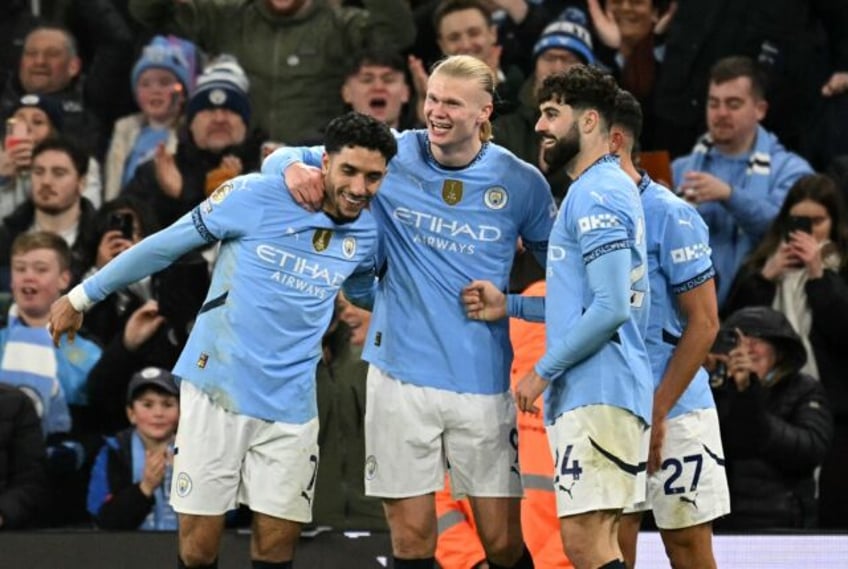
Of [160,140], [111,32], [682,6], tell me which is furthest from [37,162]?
[682,6]

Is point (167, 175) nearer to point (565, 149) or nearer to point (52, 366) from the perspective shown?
point (52, 366)

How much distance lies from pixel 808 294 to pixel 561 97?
3.30 metres

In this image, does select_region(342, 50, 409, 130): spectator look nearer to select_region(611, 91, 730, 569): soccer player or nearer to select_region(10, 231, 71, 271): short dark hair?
select_region(10, 231, 71, 271): short dark hair

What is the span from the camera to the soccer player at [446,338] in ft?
22.3

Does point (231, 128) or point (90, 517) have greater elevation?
point (231, 128)

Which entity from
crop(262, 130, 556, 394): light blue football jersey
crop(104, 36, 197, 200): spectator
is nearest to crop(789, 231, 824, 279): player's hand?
crop(262, 130, 556, 394): light blue football jersey

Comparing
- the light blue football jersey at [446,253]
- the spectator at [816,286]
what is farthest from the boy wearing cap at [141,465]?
the spectator at [816,286]

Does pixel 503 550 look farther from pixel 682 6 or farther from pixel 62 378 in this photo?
pixel 682 6

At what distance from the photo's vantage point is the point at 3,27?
1165 centimetres

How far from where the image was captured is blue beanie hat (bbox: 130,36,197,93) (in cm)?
1092

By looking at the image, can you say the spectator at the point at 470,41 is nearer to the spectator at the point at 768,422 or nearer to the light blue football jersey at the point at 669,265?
the spectator at the point at 768,422

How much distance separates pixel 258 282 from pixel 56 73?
4.81 meters

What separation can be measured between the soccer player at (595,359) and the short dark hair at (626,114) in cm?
21

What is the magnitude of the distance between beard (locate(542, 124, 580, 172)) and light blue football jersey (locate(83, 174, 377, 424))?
733 mm
